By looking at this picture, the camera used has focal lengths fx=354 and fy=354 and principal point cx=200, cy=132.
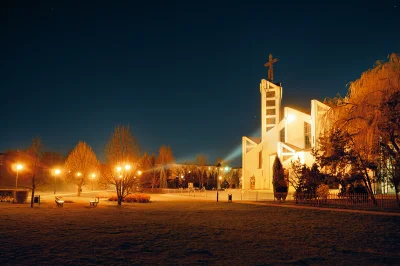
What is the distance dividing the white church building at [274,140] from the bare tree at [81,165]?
21.7 meters

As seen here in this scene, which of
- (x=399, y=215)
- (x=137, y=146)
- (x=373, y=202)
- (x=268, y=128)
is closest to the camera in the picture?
(x=399, y=215)

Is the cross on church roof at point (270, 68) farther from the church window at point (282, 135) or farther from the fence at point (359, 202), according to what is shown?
the fence at point (359, 202)

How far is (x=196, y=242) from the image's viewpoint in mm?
10367

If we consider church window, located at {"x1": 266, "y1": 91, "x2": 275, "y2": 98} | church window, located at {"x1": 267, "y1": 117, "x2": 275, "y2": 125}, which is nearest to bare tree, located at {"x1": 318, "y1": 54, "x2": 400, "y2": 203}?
church window, located at {"x1": 267, "y1": 117, "x2": 275, "y2": 125}

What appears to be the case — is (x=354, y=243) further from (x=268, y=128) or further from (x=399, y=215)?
(x=268, y=128)

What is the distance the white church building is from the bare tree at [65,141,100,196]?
854 inches

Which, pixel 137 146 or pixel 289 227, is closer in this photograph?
pixel 289 227

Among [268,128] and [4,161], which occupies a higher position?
[268,128]

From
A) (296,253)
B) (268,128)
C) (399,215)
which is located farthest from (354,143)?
(268,128)

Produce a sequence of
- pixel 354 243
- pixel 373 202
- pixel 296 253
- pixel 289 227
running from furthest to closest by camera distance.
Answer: pixel 373 202, pixel 289 227, pixel 354 243, pixel 296 253

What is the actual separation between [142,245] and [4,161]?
49383 millimetres

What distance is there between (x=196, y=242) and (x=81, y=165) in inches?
1262

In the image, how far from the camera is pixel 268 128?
5528 cm

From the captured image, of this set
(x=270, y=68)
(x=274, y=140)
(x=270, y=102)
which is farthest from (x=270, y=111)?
(x=270, y=68)
